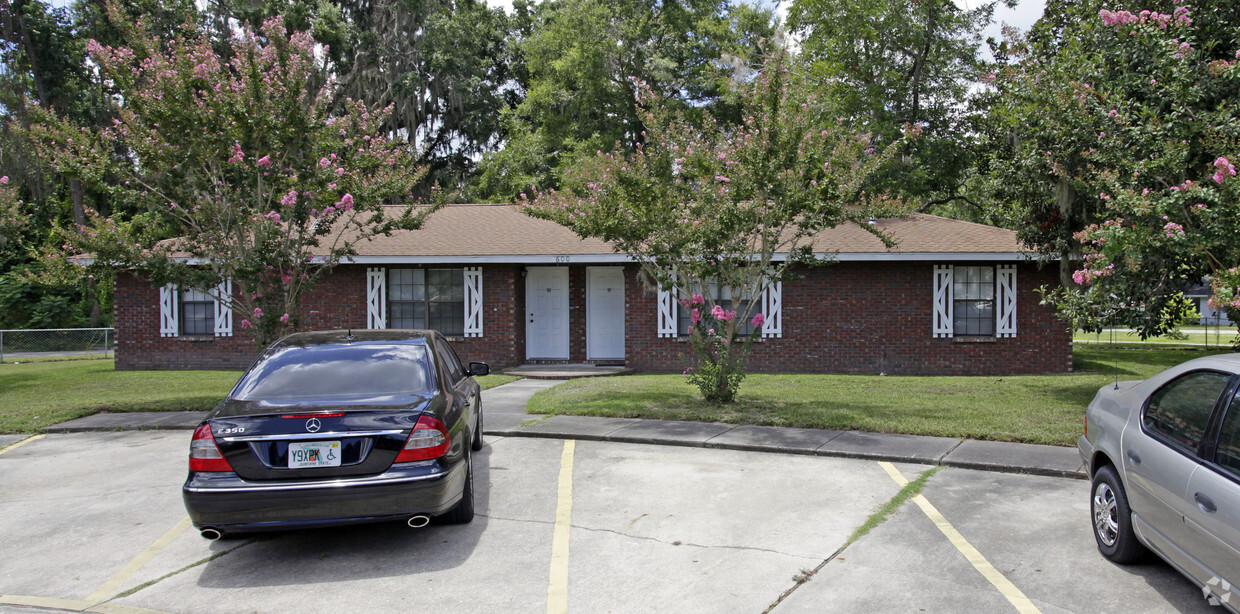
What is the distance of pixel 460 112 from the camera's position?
33938mm

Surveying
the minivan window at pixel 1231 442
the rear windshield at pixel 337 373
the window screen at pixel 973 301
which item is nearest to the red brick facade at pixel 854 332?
the window screen at pixel 973 301

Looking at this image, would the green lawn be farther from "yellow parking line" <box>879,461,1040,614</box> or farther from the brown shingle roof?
"yellow parking line" <box>879,461,1040,614</box>

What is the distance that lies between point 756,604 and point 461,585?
1.69 meters

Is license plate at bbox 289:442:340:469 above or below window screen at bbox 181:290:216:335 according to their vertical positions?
→ below

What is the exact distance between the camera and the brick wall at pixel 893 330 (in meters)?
16.1

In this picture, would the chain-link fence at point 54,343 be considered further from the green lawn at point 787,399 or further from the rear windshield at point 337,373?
the rear windshield at point 337,373

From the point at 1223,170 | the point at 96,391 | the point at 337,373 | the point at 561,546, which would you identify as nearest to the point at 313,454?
the point at 337,373

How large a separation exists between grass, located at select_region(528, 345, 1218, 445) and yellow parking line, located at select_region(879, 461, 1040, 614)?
2921mm

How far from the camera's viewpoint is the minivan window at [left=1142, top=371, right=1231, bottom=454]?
4.20m

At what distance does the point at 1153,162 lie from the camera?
867cm

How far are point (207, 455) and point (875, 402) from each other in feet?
29.1

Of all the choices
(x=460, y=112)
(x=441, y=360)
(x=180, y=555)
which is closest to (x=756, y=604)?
(x=441, y=360)

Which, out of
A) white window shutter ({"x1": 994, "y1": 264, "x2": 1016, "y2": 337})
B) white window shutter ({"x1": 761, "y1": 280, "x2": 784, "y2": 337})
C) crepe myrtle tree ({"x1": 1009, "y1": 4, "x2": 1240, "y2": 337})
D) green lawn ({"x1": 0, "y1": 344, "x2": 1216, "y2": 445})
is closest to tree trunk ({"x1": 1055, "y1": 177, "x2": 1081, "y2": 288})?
crepe myrtle tree ({"x1": 1009, "y1": 4, "x2": 1240, "y2": 337})

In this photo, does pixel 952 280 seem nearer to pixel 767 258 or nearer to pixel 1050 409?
pixel 1050 409
